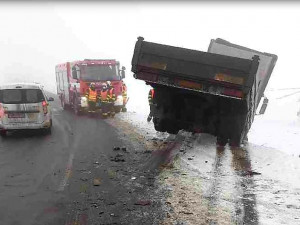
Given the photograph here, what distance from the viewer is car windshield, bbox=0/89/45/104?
502 inches

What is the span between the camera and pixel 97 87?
1834 cm

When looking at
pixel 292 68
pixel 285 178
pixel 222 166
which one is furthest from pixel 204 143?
pixel 292 68

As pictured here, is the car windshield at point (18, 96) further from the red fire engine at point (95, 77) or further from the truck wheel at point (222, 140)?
the truck wheel at point (222, 140)

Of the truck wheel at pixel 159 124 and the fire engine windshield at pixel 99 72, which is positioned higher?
the truck wheel at pixel 159 124

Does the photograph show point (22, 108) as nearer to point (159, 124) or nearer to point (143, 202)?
point (159, 124)

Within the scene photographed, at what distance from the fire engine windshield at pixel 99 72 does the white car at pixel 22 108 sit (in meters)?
5.30

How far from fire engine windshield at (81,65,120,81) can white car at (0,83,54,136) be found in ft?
17.4

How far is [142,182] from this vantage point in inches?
306

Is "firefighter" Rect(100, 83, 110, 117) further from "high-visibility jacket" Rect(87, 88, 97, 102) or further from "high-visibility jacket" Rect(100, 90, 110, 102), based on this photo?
"high-visibility jacket" Rect(87, 88, 97, 102)

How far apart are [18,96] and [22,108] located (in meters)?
0.49

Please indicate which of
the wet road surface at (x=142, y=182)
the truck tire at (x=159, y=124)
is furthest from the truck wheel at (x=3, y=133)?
the truck tire at (x=159, y=124)

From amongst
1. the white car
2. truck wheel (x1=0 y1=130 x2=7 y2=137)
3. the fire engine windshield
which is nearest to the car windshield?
the white car

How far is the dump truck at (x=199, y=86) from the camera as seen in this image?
8805 millimetres

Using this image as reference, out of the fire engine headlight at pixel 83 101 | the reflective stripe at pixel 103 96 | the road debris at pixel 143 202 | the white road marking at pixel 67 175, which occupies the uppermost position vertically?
the road debris at pixel 143 202
